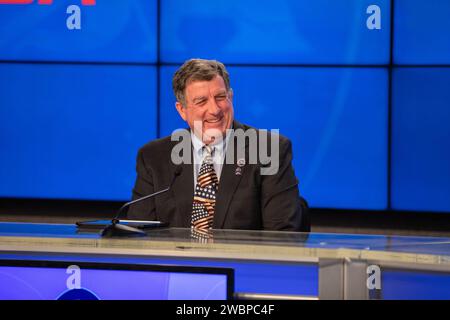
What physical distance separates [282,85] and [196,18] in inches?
22.5

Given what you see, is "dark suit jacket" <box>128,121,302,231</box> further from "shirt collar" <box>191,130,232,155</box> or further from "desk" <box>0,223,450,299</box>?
"desk" <box>0,223,450,299</box>

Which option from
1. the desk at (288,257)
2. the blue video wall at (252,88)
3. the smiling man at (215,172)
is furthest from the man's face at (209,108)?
the blue video wall at (252,88)

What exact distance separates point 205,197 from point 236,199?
112 millimetres

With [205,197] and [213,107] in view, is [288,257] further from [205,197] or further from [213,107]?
[213,107]

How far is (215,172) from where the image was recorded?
8.70 ft

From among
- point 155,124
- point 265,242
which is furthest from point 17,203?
point 265,242

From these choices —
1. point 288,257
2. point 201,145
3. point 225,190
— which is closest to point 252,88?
point 201,145

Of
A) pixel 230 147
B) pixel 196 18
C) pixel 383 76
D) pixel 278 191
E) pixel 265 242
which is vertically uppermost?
pixel 196 18

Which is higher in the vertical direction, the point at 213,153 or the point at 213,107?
the point at 213,107

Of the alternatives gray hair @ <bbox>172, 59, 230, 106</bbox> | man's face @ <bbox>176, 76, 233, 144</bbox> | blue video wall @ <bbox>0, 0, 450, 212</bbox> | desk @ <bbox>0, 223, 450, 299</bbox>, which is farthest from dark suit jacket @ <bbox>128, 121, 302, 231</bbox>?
blue video wall @ <bbox>0, 0, 450, 212</bbox>

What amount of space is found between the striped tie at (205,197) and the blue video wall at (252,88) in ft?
4.10

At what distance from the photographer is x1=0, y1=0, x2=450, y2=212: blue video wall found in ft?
12.2

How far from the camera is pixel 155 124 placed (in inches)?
156
